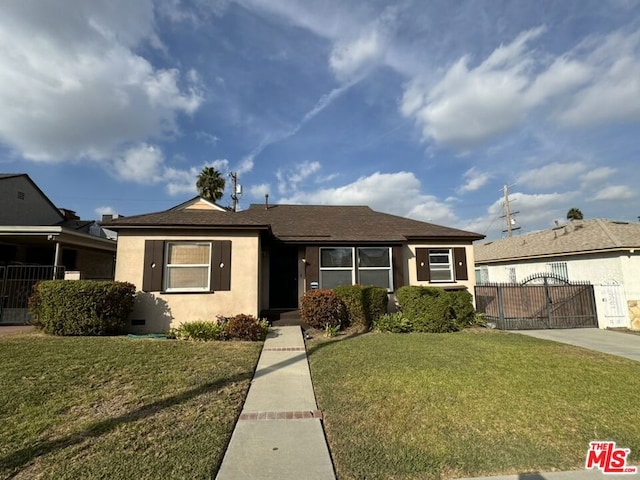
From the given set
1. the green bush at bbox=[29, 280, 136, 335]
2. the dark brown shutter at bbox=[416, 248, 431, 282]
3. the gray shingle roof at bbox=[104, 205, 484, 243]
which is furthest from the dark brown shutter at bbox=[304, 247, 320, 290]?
the green bush at bbox=[29, 280, 136, 335]

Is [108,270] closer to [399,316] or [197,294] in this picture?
[197,294]

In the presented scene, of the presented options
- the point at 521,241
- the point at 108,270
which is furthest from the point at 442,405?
the point at 521,241

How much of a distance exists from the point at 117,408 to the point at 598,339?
490 inches

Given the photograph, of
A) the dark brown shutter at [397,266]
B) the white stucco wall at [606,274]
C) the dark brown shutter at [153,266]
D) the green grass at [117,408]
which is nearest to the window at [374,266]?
the dark brown shutter at [397,266]

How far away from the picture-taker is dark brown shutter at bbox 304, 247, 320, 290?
38.5 ft

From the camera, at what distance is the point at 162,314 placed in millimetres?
9398

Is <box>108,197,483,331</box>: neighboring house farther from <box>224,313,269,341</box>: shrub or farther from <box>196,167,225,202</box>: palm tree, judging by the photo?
<box>196,167,225,202</box>: palm tree

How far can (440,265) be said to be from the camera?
12695mm

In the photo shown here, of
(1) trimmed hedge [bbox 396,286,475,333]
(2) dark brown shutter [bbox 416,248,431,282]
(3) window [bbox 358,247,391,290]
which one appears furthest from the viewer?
(2) dark brown shutter [bbox 416,248,431,282]

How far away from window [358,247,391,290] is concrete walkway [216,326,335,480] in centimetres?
639

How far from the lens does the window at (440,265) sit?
41.2 feet

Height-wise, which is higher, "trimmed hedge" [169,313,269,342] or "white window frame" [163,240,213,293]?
"white window frame" [163,240,213,293]

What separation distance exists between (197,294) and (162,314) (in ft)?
3.70

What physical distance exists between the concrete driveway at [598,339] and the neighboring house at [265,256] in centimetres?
299
